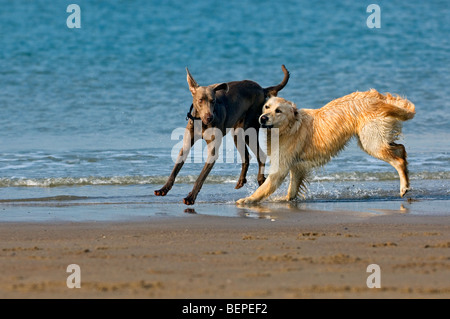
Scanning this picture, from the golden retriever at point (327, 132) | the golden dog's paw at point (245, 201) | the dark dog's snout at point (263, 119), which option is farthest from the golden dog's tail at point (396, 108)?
→ the golden dog's paw at point (245, 201)

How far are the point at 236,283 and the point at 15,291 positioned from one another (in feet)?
3.84

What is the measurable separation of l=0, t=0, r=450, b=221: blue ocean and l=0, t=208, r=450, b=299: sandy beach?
2.70 ft

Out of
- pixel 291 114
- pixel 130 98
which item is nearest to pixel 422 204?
pixel 291 114

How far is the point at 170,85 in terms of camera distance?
1772 cm

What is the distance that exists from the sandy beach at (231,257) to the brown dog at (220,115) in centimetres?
133

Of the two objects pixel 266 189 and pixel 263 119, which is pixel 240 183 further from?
pixel 263 119

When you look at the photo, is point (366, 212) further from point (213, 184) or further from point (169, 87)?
point (169, 87)

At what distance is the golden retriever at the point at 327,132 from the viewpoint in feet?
25.8

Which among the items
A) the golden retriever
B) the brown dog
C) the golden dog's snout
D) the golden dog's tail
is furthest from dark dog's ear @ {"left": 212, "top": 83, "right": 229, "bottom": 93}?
the golden dog's tail

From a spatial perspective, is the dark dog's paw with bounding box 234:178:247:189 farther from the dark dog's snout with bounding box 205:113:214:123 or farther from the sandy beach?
the sandy beach

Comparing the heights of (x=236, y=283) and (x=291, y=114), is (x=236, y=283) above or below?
below

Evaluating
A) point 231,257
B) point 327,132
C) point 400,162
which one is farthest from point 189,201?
point 231,257
